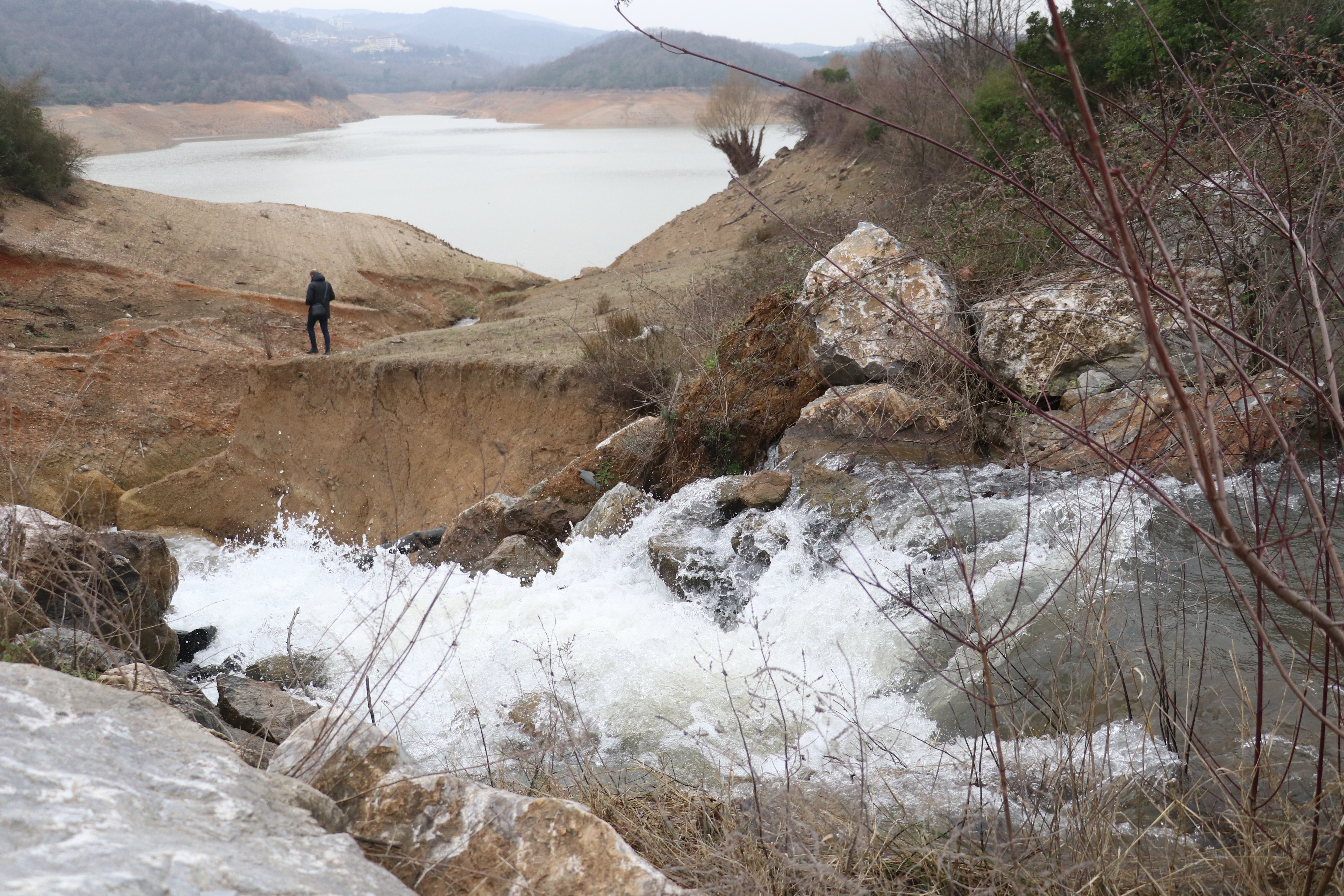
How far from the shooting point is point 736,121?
27.8 meters

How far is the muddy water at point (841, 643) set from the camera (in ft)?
9.59

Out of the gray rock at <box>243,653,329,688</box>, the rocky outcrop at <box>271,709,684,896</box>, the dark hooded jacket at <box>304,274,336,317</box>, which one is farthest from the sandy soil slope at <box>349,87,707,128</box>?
the rocky outcrop at <box>271,709,684,896</box>

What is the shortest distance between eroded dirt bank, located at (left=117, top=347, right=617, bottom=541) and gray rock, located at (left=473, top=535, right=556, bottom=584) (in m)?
3.03

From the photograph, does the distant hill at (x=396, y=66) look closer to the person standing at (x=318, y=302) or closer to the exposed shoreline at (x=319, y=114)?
the exposed shoreline at (x=319, y=114)

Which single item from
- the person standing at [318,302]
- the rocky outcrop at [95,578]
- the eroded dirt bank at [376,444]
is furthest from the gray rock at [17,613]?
the person standing at [318,302]

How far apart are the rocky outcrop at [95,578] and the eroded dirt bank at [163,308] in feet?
3.48

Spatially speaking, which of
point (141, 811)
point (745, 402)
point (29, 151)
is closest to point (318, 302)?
point (745, 402)

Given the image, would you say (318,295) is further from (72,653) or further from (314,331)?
(72,653)

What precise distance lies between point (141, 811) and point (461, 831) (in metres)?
0.80

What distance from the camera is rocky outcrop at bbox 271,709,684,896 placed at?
1.97m

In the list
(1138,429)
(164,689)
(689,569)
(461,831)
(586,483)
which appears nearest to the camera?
(461,831)

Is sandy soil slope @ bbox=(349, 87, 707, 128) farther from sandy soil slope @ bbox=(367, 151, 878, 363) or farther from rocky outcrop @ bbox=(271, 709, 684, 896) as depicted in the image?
rocky outcrop @ bbox=(271, 709, 684, 896)

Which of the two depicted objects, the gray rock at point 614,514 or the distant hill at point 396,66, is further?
the distant hill at point 396,66

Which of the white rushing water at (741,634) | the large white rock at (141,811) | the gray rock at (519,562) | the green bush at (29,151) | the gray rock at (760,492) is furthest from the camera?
the green bush at (29,151)
